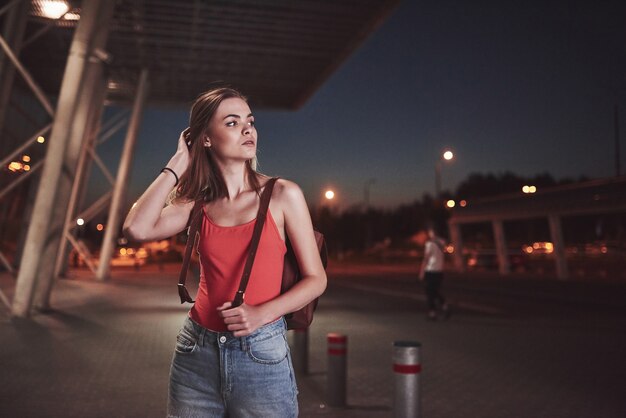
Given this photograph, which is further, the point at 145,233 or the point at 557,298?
the point at 557,298

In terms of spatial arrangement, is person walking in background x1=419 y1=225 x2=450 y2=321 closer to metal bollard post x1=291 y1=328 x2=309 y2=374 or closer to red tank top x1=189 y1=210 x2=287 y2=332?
metal bollard post x1=291 y1=328 x2=309 y2=374

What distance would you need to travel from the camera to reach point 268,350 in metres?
2.45

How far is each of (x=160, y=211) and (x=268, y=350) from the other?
0.64 metres

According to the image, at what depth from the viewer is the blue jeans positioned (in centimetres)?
242

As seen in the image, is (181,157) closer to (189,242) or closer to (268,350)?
(189,242)

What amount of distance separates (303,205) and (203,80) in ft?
100

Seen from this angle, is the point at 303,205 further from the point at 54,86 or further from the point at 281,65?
the point at 54,86

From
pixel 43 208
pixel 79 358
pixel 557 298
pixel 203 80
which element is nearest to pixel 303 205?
pixel 79 358

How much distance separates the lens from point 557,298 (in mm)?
23000

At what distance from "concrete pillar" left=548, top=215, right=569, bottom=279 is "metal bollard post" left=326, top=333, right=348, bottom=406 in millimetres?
31106

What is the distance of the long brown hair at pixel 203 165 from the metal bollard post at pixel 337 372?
4.76 m

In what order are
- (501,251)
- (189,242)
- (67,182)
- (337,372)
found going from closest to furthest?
1. (189,242)
2. (337,372)
3. (67,182)
4. (501,251)


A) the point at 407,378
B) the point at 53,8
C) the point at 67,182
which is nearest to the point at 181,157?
the point at 407,378

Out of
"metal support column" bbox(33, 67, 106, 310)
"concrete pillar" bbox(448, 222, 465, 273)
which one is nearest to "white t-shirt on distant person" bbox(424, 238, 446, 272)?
"metal support column" bbox(33, 67, 106, 310)
